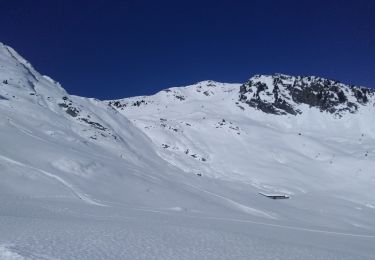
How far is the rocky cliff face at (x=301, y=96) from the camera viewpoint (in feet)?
235

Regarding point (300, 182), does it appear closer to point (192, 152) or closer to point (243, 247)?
point (192, 152)

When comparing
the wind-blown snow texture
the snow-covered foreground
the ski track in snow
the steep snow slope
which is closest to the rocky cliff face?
the wind-blown snow texture

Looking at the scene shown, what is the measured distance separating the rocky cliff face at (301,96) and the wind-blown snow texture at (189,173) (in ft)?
0.72

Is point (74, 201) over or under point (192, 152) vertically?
under

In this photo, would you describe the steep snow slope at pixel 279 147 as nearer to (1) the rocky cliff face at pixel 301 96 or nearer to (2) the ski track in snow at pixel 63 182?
(1) the rocky cliff face at pixel 301 96

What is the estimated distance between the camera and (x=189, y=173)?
36.7 metres

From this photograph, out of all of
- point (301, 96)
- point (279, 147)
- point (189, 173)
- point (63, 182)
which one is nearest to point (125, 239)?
point (63, 182)

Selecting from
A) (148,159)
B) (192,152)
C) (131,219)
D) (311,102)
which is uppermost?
(311,102)

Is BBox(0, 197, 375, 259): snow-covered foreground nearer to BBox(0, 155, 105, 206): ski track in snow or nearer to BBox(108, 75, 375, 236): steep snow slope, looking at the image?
BBox(0, 155, 105, 206): ski track in snow

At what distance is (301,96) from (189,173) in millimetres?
42613

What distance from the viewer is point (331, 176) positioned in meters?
44.7

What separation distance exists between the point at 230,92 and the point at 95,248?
7494cm

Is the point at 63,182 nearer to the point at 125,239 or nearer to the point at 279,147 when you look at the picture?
the point at 125,239

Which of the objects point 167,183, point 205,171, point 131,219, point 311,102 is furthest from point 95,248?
point 311,102
